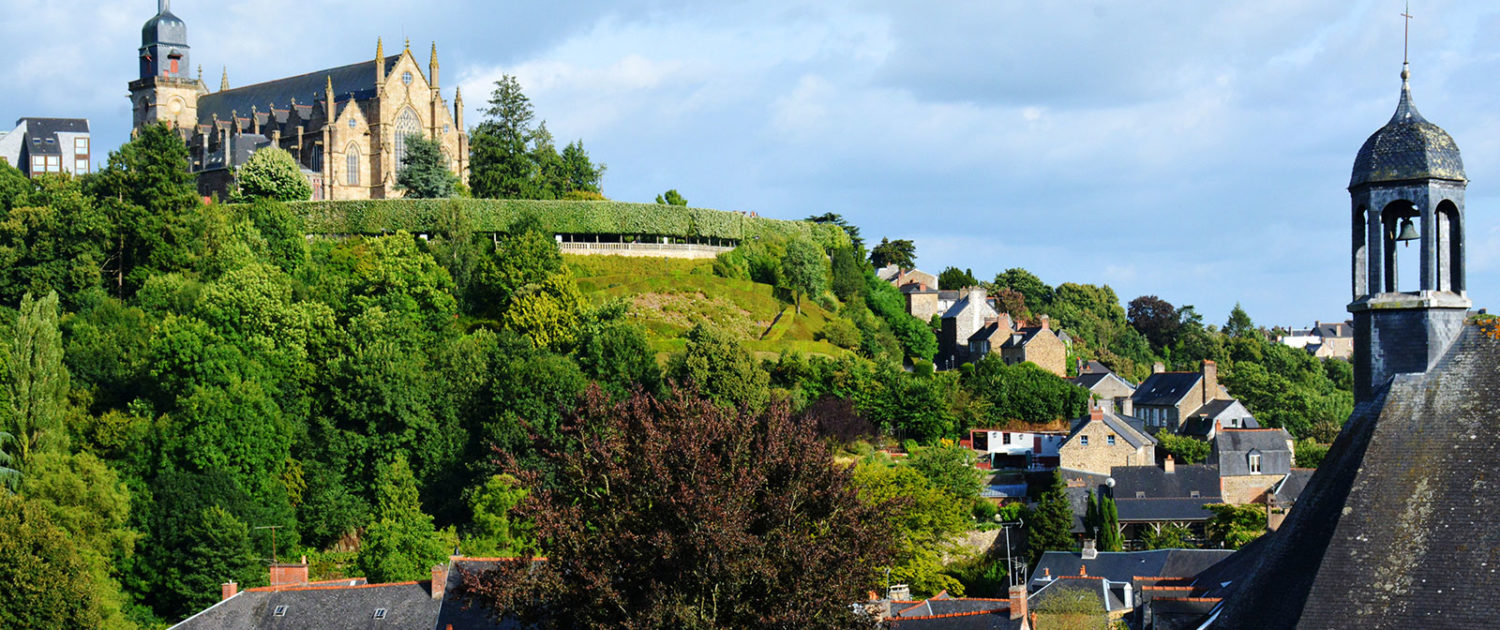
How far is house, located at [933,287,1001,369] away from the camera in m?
78.8

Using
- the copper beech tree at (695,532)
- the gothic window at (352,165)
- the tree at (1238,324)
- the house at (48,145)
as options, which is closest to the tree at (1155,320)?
the tree at (1238,324)

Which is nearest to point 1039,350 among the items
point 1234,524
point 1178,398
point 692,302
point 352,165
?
point 1178,398

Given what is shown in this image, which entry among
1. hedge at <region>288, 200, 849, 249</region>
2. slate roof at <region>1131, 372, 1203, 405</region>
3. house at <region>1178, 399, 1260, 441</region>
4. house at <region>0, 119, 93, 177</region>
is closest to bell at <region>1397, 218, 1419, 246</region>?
house at <region>1178, 399, 1260, 441</region>

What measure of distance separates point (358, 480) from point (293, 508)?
246 centimetres

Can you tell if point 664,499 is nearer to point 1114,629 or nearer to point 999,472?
point 1114,629

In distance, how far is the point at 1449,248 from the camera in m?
15.9

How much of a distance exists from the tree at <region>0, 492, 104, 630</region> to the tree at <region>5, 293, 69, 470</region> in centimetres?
702

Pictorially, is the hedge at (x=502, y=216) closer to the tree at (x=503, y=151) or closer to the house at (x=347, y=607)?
the tree at (x=503, y=151)

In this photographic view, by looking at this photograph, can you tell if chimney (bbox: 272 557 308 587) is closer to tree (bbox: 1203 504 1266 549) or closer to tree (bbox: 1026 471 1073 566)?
tree (bbox: 1026 471 1073 566)

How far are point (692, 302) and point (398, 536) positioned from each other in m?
23.7

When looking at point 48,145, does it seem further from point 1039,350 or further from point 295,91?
point 1039,350

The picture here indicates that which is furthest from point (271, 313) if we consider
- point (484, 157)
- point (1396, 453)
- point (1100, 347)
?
point (1100, 347)

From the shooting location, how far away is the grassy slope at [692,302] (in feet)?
208

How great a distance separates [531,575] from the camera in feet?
66.3
